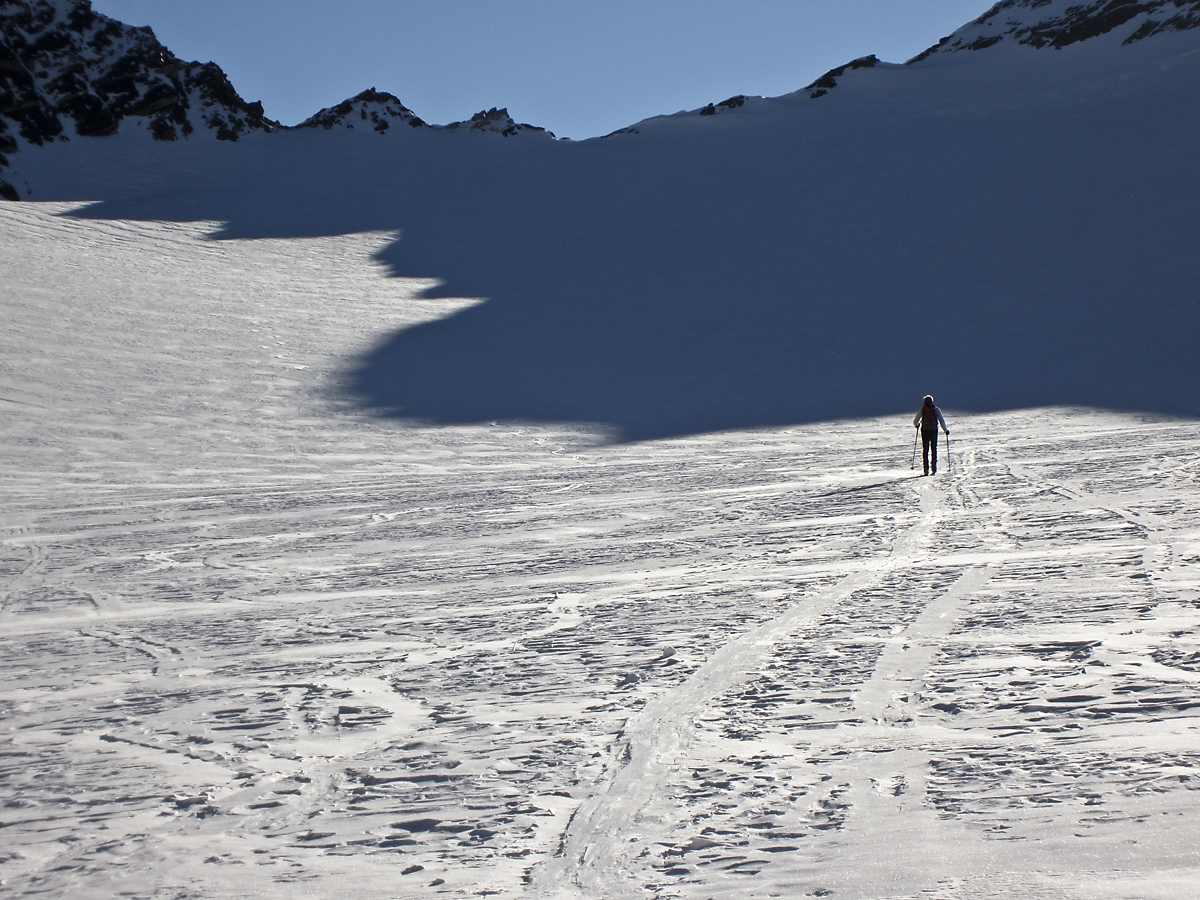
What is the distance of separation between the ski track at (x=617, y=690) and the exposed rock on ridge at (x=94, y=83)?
45283 millimetres

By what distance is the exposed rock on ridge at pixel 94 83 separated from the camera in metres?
46.9

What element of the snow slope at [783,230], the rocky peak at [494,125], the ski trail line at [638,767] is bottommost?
the ski trail line at [638,767]

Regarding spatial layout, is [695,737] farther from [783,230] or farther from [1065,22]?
[1065,22]

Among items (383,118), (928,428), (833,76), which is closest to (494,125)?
(383,118)

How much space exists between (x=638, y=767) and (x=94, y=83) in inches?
2310

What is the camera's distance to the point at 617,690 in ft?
12.9

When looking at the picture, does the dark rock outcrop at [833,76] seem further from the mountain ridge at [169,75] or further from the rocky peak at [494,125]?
the rocky peak at [494,125]

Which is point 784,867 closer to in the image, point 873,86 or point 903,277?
point 903,277

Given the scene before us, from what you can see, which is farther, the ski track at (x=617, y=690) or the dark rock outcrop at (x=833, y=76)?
the dark rock outcrop at (x=833, y=76)

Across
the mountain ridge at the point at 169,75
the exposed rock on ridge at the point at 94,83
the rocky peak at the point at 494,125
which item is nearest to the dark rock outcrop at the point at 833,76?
the mountain ridge at the point at 169,75

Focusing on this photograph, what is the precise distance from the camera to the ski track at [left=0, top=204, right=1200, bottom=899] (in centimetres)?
264

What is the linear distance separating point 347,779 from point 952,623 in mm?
2979

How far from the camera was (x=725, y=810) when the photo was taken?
113 inches

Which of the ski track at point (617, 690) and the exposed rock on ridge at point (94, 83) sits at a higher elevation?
the exposed rock on ridge at point (94, 83)
